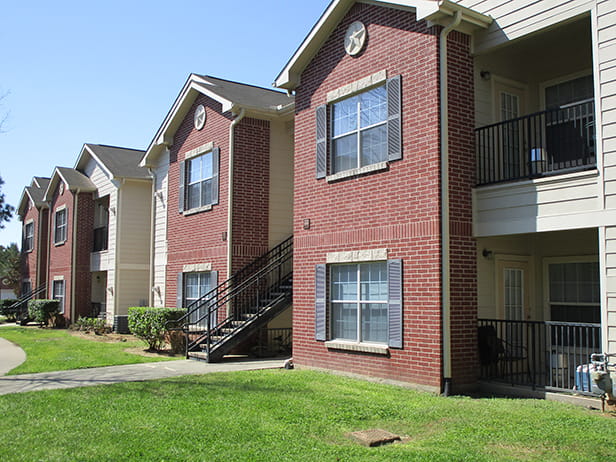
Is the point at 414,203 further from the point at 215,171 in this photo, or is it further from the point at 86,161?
the point at 86,161

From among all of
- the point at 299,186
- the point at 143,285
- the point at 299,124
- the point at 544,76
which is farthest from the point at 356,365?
the point at 143,285

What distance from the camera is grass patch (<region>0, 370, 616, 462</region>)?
6.61 metres

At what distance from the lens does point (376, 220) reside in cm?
1141

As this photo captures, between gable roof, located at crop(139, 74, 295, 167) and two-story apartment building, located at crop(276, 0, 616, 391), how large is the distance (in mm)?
3770

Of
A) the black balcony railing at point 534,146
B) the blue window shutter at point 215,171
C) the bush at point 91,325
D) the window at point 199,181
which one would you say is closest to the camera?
the black balcony railing at point 534,146

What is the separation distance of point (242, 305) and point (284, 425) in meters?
8.62

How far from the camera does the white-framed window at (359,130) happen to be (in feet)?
38.1

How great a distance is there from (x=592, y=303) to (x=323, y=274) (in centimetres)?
504

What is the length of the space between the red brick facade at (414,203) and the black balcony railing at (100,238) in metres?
16.2

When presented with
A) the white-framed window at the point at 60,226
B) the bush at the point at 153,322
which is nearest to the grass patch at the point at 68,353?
the bush at the point at 153,322

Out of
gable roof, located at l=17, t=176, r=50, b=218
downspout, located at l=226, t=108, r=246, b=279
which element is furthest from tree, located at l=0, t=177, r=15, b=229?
downspout, located at l=226, t=108, r=246, b=279

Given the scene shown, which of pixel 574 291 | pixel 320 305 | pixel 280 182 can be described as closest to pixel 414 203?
pixel 320 305

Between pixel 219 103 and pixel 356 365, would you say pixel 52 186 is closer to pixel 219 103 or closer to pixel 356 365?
pixel 219 103

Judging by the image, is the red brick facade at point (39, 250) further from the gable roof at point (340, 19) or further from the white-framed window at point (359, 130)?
the white-framed window at point (359, 130)
